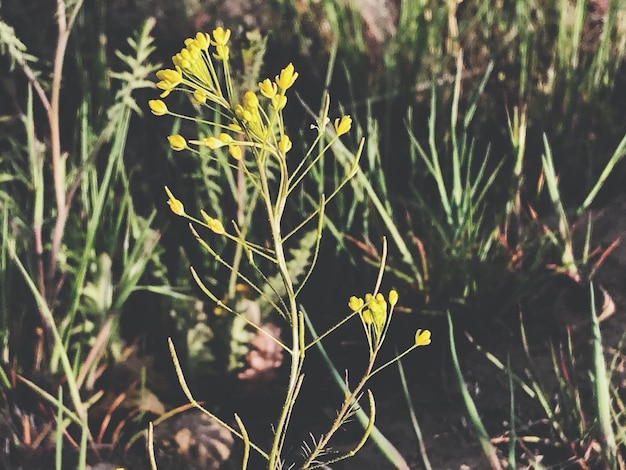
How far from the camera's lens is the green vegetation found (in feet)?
3.08

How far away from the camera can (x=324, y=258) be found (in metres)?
1.16

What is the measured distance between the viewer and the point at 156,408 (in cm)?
101

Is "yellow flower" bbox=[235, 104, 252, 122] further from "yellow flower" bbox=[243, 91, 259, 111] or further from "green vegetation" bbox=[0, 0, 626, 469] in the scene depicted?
"green vegetation" bbox=[0, 0, 626, 469]

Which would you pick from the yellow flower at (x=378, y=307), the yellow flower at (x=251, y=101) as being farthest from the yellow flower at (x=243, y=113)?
the yellow flower at (x=378, y=307)

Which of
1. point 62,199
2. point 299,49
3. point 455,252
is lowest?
point 455,252

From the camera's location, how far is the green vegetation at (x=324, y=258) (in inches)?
36.9

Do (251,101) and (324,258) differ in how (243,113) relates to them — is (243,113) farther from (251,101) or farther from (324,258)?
(324,258)

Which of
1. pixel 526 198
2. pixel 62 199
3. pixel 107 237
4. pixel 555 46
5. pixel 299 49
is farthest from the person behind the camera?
pixel 299 49

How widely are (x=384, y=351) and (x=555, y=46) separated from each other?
769mm

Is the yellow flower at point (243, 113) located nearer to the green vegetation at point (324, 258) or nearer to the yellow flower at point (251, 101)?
the yellow flower at point (251, 101)

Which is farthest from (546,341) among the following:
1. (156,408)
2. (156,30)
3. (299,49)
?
(156,30)

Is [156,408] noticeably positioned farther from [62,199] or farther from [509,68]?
[509,68]

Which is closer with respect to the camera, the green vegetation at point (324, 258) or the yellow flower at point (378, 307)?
the yellow flower at point (378, 307)

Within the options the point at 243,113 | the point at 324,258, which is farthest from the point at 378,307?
the point at 324,258
